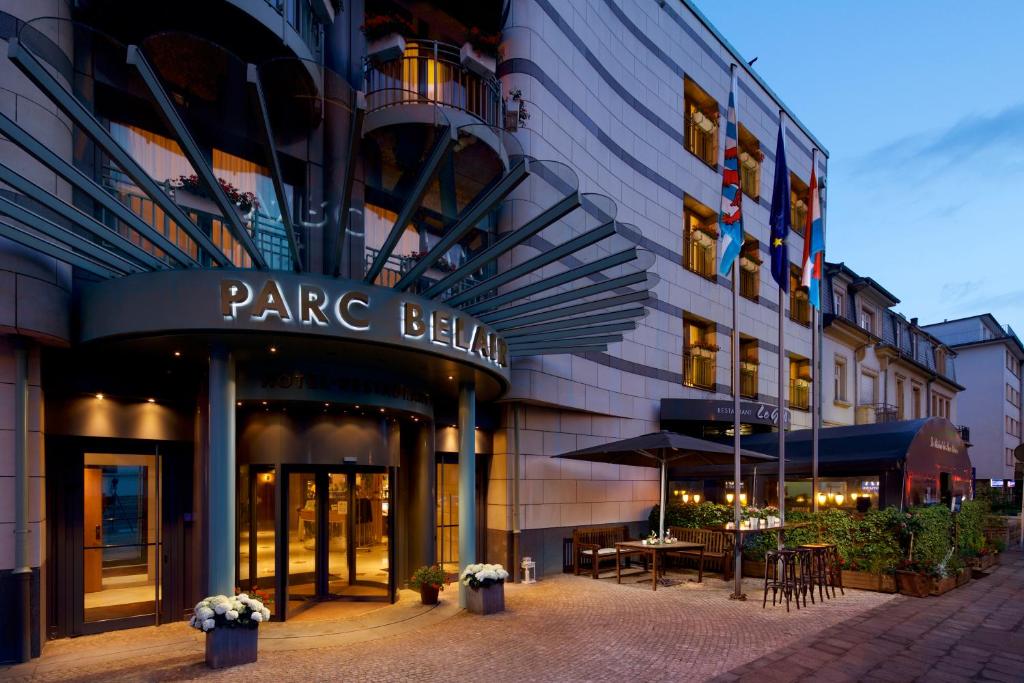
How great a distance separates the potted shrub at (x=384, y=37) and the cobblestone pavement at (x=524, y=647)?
9928 mm

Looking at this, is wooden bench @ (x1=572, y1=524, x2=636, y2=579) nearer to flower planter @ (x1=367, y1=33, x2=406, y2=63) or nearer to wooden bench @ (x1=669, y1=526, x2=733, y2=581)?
wooden bench @ (x1=669, y1=526, x2=733, y2=581)

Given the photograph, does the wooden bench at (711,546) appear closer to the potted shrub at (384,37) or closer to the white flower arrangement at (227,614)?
the white flower arrangement at (227,614)

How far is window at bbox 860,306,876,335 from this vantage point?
105ft

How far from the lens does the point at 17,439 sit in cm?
855

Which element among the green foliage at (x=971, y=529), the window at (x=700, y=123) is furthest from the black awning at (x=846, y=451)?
the window at (x=700, y=123)

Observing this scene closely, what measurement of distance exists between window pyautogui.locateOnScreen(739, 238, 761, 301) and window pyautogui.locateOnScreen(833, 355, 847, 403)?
8.13 meters

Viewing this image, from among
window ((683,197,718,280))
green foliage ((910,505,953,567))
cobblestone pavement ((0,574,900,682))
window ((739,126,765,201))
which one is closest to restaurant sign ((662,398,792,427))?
window ((683,197,718,280))

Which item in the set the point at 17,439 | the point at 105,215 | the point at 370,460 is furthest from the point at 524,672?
the point at 105,215

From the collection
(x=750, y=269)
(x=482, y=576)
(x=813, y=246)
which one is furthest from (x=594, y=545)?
(x=750, y=269)

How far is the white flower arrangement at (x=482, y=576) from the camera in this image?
36.6ft

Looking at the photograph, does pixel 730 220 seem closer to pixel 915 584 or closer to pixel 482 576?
pixel 915 584

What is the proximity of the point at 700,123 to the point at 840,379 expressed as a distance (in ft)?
47.3

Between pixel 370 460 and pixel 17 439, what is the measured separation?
197 inches

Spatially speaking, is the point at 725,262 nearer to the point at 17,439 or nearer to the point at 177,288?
the point at 177,288
